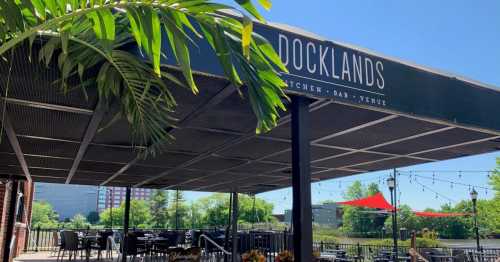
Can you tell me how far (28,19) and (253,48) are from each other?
864 mm

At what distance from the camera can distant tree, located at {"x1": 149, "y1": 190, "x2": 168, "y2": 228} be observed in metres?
55.6

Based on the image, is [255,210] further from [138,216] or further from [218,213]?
[138,216]

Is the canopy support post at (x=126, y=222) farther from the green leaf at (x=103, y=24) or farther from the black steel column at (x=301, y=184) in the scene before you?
the green leaf at (x=103, y=24)

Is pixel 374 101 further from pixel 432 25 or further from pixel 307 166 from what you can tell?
pixel 432 25

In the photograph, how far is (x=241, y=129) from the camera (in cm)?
475

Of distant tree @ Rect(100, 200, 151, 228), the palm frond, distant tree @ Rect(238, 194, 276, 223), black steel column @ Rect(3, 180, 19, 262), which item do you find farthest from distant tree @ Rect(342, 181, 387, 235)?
the palm frond

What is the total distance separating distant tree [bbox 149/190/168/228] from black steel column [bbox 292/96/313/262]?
53040 mm

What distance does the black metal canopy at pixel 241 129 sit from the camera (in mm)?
3576

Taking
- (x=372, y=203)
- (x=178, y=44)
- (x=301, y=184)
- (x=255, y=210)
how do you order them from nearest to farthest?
(x=178, y=44) → (x=301, y=184) → (x=372, y=203) → (x=255, y=210)

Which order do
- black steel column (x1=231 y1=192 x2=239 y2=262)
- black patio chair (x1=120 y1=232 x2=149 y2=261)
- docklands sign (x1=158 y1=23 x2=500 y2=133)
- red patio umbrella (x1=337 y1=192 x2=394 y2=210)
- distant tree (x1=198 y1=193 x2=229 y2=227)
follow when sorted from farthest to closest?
distant tree (x1=198 y1=193 x2=229 y2=227)
red patio umbrella (x1=337 y1=192 x2=394 y2=210)
black patio chair (x1=120 y1=232 x2=149 y2=261)
black steel column (x1=231 y1=192 x2=239 y2=262)
docklands sign (x1=158 y1=23 x2=500 y2=133)

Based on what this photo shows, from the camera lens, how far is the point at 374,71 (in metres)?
3.71

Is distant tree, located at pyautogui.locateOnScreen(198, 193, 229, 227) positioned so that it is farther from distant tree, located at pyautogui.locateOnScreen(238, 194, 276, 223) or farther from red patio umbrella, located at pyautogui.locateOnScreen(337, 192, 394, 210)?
red patio umbrella, located at pyautogui.locateOnScreen(337, 192, 394, 210)

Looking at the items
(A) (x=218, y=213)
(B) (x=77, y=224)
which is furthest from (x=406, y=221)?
(B) (x=77, y=224)

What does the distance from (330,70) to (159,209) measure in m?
58.1
